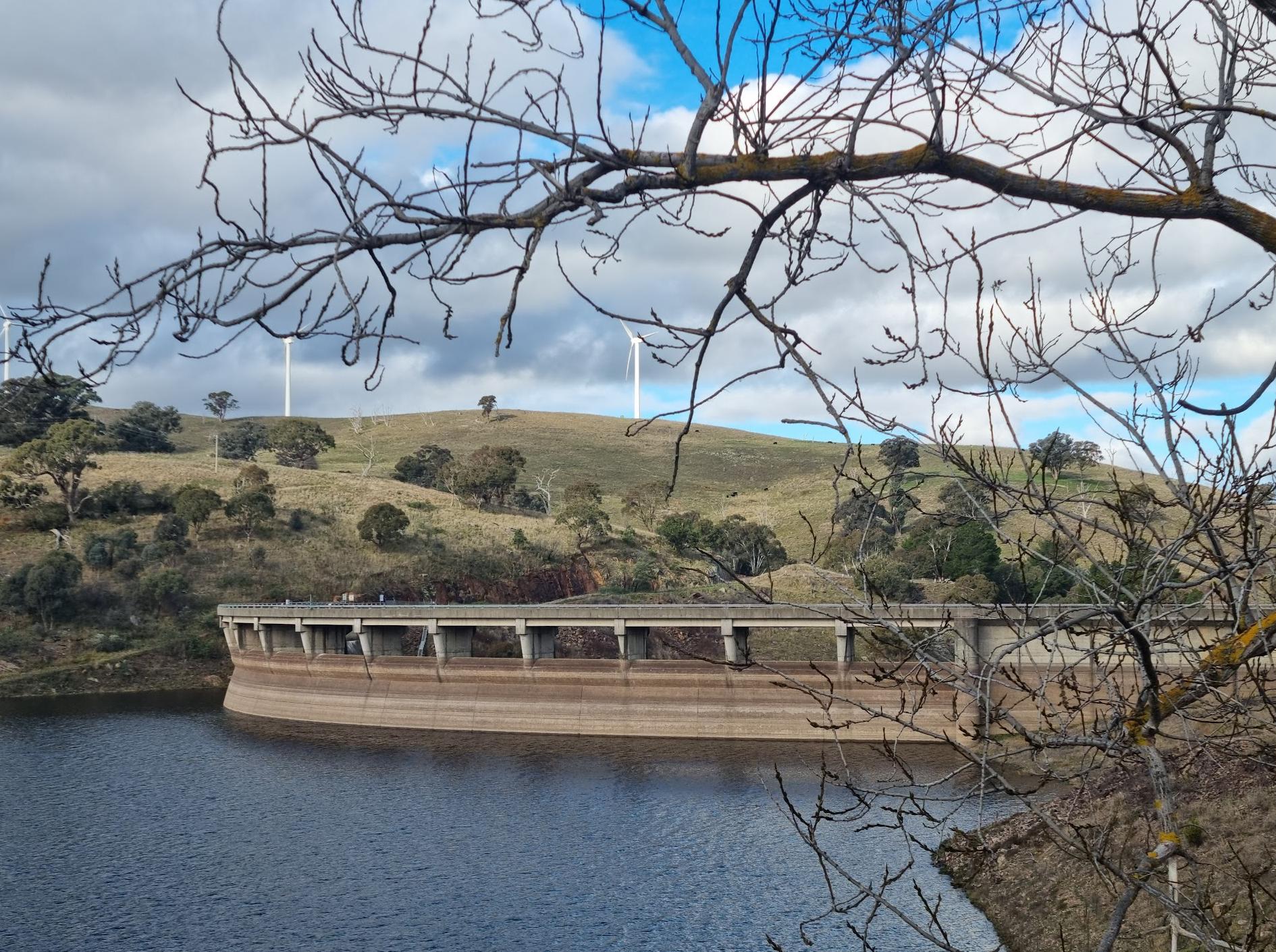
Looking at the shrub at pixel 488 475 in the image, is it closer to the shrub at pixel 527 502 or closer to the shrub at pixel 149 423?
the shrub at pixel 527 502

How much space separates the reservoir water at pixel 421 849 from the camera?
1091 inches

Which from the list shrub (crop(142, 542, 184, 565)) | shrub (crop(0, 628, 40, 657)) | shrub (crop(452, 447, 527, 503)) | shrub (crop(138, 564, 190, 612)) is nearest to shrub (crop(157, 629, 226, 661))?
shrub (crop(138, 564, 190, 612))

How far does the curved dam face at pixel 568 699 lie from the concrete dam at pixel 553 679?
0.20 feet

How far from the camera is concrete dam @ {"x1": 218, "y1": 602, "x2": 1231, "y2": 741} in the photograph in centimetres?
5306

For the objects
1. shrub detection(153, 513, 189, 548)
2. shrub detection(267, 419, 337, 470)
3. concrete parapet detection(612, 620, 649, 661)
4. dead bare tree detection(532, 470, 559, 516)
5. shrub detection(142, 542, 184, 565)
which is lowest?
concrete parapet detection(612, 620, 649, 661)

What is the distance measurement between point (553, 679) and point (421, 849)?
22.4 meters

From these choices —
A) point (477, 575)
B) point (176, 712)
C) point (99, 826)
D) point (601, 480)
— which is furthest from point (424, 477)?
point (99, 826)

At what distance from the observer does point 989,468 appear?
203 inches

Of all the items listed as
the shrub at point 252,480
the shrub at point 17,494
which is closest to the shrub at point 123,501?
the shrub at point 17,494

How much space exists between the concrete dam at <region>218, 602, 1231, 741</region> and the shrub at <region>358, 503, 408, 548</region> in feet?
73.4

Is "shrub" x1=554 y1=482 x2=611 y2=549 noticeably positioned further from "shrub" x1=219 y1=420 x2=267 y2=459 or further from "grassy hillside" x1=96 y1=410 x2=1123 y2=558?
"shrub" x1=219 y1=420 x2=267 y2=459

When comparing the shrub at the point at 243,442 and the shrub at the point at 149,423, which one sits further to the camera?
the shrub at the point at 243,442

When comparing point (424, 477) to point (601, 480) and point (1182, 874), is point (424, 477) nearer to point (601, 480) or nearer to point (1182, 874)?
point (601, 480)

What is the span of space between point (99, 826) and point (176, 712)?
91.8 ft
